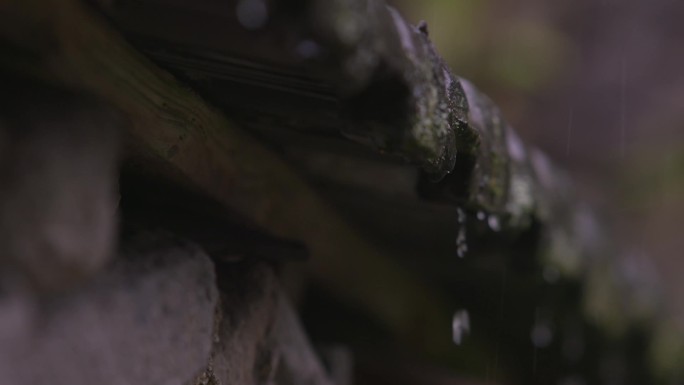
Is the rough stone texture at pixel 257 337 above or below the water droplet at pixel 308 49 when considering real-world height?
below

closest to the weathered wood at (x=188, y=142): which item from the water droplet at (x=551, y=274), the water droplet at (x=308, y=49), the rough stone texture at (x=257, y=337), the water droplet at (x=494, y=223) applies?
the rough stone texture at (x=257, y=337)

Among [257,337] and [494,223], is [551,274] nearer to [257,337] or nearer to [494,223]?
[494,223]

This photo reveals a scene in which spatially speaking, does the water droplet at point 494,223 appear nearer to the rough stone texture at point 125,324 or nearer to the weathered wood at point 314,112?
the weathered wood at point 314,112

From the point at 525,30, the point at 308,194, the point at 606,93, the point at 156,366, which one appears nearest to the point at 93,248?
the point at 156,366

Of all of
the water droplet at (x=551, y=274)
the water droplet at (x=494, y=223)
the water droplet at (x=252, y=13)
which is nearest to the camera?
the water droplet at (x=252, y=13)

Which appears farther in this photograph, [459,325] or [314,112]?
[459,325]

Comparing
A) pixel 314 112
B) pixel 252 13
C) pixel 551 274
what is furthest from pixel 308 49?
pixel 551 274

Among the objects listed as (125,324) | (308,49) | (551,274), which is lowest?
(551,274)

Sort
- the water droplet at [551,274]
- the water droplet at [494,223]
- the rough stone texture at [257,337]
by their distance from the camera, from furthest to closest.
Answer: the water droplet at [551,274]
the water droplet at [494,223]
the rough stone texture at [257,337]
